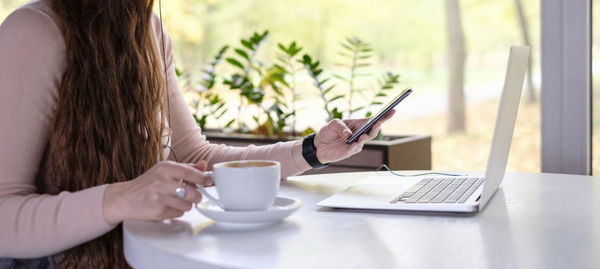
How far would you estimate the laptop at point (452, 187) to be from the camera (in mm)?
1146

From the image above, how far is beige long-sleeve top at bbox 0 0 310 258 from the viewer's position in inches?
44.0

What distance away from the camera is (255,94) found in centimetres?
319

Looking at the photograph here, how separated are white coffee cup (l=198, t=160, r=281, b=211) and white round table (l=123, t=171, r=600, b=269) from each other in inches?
1.3

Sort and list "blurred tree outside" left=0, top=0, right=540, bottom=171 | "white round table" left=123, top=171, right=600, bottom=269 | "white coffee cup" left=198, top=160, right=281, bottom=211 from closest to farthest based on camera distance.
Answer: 1. "white round table" left=123, top=171, right=600, bottom=269
2. "white coffee cup" left=198, top=160, right=281, bottom=211
3. "blurred tree outside" left=0, top=0, right=540, bottom=171

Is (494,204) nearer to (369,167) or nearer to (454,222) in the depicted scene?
(454,222)

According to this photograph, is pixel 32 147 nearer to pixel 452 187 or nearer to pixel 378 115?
pixel 378 115

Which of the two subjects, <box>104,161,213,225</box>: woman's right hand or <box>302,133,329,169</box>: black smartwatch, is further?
<box>302,133,329,169</box>: black smartwatch

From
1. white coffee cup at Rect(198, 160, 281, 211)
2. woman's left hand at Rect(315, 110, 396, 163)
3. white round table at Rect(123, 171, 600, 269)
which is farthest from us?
woman's left hand at Rect(315, 110, 396, 163)

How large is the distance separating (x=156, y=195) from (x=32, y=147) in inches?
10.8

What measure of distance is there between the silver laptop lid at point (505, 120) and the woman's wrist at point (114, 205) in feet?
1.70

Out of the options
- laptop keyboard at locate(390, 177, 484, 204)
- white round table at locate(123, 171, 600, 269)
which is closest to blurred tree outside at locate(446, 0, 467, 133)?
laptop keyboard at locate(390, 177, 484, 204)

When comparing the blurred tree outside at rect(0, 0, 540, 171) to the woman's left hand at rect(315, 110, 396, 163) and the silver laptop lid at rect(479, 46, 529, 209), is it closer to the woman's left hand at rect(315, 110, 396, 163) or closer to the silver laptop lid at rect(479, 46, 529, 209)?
the woman's left hand at rect(315, 110, 396, 163)

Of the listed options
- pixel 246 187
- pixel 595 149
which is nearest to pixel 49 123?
pixel 246 187

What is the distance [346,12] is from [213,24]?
3.36 feet
